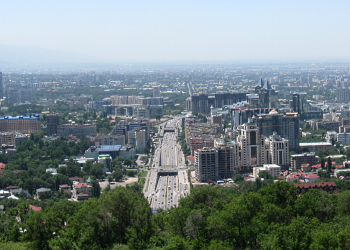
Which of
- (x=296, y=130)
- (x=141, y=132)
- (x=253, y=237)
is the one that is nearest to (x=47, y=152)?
(x=141, y=132)

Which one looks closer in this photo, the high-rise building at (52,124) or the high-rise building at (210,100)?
the high-rise building at (52,124)

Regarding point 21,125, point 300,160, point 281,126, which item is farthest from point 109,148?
point 21,125

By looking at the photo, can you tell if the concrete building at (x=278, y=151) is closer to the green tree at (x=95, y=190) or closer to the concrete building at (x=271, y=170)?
the concrete building at (x=271, y=170)

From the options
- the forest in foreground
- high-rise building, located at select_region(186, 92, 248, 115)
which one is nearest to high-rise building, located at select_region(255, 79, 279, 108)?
high-rise building, located at select_region(186, 92, 248, 115)

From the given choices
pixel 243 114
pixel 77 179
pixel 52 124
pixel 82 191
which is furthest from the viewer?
pixel 52 124

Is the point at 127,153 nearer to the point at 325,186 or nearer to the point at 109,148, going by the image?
the point at 109,148

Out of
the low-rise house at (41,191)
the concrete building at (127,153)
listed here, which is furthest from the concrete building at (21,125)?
the low-rise house at (41,191)
